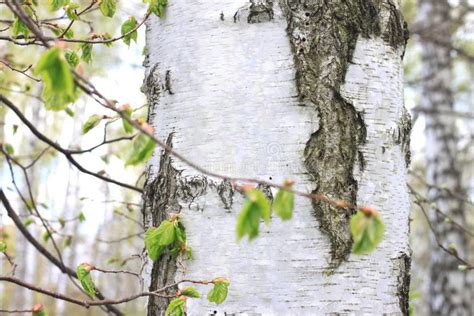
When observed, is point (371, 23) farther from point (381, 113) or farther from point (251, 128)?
point (251, 128)

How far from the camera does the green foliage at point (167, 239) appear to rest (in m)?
1.06

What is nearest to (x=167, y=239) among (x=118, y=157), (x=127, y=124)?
(x=127, y=124)

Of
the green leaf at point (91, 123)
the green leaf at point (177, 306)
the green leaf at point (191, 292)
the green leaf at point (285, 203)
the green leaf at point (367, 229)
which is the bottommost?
the green leaf at point (177, 306)

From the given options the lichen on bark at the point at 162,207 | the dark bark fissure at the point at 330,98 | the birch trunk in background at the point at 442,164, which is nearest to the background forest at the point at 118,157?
the birch trunk in background at the point at 442,164

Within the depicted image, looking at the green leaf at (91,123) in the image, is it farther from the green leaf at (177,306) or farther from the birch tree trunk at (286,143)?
the green leaf at (177,306)

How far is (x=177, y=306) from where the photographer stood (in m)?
1.02

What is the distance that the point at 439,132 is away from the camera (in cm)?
501

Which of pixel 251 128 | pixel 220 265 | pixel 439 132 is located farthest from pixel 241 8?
pixel 439 132

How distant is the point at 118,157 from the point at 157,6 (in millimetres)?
1109

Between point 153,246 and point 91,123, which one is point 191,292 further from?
point 91,123

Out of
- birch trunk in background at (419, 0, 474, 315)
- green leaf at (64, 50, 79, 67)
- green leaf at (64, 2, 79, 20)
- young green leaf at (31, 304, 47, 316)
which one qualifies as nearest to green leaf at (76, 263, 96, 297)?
young green leaf at (31, 304, 47, 316)

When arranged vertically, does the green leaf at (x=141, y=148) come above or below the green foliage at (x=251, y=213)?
above

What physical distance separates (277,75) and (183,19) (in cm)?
24

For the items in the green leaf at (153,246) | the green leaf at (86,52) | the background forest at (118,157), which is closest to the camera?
the green leaf at (153,246)
